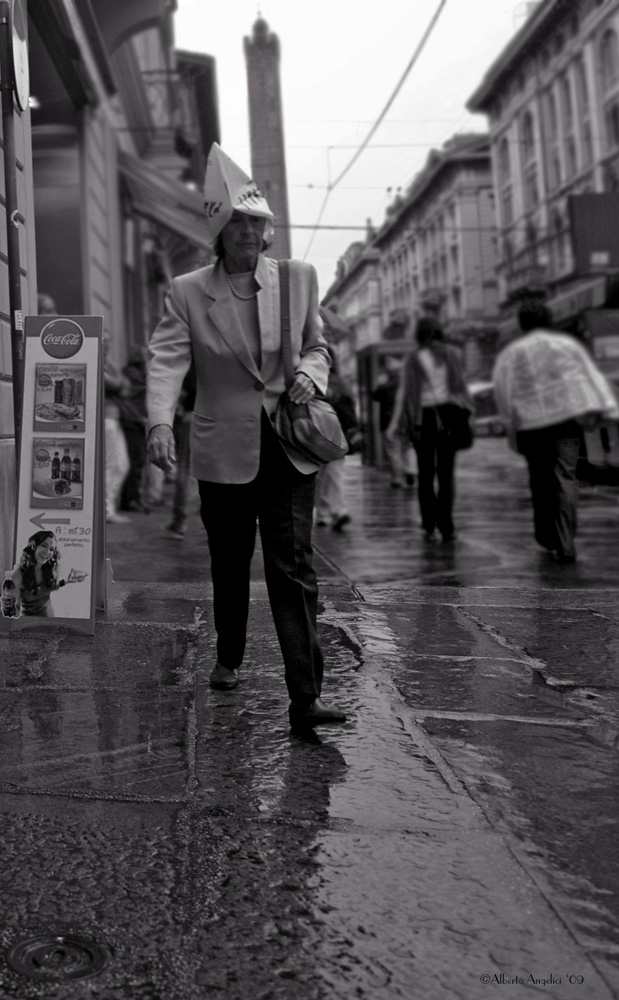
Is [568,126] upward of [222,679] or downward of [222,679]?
upward

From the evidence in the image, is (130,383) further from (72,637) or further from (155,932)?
(155,932)

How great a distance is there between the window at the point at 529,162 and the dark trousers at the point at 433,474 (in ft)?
149

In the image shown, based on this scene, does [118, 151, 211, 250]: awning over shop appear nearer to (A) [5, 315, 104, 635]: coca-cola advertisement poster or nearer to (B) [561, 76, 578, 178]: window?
(A) [5, 315, 104, 635]: coca-cola advertisement poster

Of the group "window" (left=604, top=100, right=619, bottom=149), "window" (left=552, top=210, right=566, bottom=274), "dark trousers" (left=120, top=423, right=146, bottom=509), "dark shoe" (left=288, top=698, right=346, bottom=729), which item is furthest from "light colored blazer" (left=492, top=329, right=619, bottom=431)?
"window" (left=552, top=210, right=566, bottom=274)

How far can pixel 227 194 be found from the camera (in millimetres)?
3508

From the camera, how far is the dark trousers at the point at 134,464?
11625 mm

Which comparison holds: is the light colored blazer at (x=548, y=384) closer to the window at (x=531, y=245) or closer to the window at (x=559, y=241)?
the window at (x=559, y=241)

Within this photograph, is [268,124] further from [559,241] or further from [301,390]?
[559,241]

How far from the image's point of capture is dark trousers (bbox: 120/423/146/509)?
11.6m

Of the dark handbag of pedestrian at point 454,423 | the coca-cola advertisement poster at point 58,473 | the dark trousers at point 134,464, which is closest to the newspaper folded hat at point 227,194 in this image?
the coca-cola advertisement poster at point 58,473

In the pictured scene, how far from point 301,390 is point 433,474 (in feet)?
17.6

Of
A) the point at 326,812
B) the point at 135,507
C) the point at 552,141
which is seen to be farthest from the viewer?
the point at 552,141

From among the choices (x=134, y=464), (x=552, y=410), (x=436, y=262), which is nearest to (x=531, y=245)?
(x=436, y=262)

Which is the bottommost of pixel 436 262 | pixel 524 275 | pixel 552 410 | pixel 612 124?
pixel 552 410
